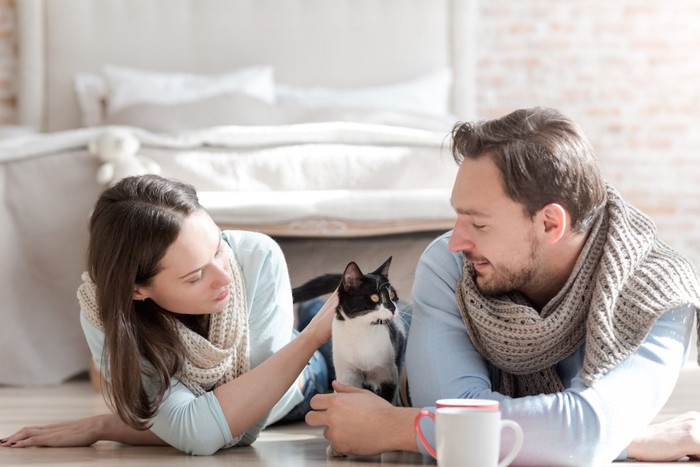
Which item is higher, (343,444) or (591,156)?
(591,156)

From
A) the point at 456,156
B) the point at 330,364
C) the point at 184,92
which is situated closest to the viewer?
the point at 456,156

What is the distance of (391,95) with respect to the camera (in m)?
5.03

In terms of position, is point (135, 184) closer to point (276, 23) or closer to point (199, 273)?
point (199, 273)

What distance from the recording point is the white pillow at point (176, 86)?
4781mm

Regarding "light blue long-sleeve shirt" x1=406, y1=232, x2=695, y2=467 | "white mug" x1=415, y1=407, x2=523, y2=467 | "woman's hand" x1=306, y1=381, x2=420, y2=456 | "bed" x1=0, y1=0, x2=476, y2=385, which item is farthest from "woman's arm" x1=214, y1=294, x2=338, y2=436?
"bed" x1=0, y1=0, x2=476, y2=385

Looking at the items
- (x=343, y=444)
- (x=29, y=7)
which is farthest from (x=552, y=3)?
(x=343, y=444)

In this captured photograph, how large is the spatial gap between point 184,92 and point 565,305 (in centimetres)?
323

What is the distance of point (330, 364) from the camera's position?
2.73 meters

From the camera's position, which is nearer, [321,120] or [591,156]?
[591,156]

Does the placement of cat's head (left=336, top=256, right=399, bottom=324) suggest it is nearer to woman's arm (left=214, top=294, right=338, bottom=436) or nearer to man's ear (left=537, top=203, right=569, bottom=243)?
woman's arm (left=214, top=294, right=338, bottom=436)

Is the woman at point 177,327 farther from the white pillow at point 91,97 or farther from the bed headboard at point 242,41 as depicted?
the bed headboard at point 242,41

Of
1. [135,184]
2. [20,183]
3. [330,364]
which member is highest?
[135,184]

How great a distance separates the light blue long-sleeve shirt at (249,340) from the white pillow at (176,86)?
96.5 inches

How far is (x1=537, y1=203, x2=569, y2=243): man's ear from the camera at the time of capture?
189 cm
